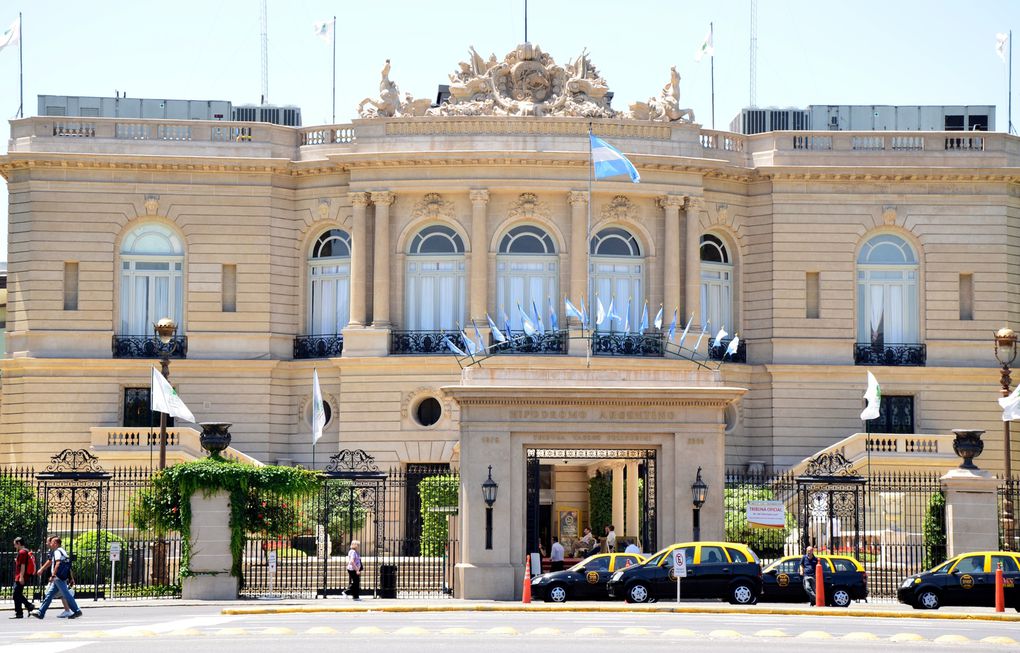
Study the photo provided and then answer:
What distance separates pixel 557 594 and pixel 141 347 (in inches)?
950

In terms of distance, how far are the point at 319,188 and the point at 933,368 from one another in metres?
21.1

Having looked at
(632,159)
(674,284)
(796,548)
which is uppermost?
(632,159)

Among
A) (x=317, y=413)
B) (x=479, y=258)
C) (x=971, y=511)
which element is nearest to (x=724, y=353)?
(x=479, y=258)

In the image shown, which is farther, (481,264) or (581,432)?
(481,264)

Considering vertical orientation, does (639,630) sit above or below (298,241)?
below

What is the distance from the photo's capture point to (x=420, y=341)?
58500mm

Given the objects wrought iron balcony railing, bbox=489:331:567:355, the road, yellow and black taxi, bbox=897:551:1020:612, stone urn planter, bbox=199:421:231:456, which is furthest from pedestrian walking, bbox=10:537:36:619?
wrought iron balcony railing, bbox=489:331:567:355

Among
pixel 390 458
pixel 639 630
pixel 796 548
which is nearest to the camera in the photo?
pixel 639 630

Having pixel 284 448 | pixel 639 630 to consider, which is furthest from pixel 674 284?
pixel 639 630

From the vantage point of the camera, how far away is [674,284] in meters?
59.1

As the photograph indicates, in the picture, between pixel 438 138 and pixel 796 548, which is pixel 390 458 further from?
pixel 796 548

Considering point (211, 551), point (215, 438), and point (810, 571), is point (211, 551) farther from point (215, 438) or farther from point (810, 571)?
point (810, 571)

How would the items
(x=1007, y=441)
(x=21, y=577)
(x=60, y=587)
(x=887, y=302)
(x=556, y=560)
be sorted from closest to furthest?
(x=60, y=587)
(x=21, y=577)
(x=556, y=560)
(x=1007, y=441)
(x=887, y=302)

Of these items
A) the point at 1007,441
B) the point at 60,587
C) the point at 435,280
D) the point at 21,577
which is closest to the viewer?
the point at 60,587
